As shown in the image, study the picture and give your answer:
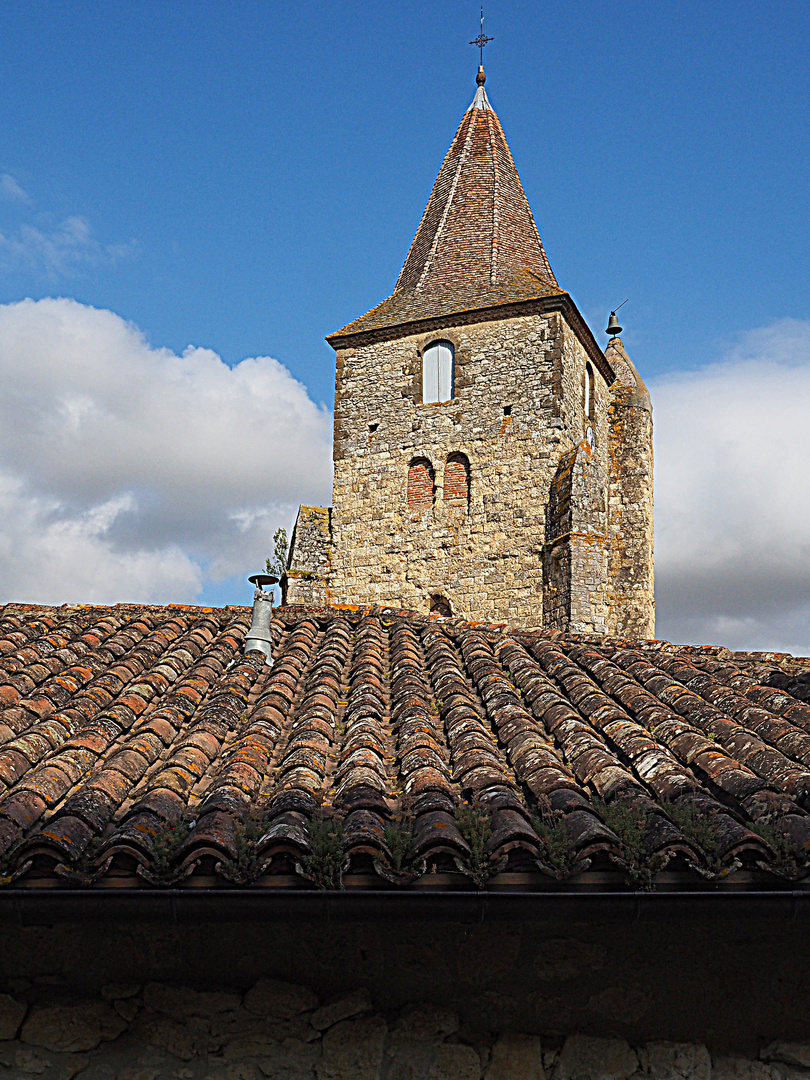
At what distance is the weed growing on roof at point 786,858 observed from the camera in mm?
3797

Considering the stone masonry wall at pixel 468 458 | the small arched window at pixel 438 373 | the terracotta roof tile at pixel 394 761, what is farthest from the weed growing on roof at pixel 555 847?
the small arched window at pixel 438 373

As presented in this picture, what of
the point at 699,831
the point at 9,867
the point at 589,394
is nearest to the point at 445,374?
the point at 589,394

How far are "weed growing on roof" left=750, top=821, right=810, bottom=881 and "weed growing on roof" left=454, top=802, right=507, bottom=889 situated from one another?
1.12 metres

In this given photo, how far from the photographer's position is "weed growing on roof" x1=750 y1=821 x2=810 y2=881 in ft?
12.5

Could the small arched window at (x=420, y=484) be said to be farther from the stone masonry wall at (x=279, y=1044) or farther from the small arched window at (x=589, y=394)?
the stone masonry wall at (x=279, y=1044)

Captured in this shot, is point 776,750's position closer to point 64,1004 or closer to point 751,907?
point 751,907

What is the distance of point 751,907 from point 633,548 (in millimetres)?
17168

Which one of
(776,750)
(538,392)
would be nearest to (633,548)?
(538,392)

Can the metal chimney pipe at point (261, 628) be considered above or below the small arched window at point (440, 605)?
below

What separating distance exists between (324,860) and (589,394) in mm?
19710

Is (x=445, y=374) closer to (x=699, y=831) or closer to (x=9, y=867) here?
(x=699, y=831)

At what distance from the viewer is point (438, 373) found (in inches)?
834

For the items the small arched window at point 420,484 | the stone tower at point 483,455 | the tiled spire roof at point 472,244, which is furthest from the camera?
the tiled spire roof at point 472,244

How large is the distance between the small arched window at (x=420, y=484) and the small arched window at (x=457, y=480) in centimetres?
36
